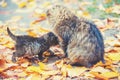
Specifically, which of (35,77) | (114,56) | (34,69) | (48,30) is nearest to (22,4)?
(48,30)

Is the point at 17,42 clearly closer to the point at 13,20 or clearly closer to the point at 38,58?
the point at 38,58

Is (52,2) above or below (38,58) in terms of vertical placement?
above

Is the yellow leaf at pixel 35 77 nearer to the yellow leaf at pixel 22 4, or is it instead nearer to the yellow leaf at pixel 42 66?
the yellow leaf at pixel 42 66

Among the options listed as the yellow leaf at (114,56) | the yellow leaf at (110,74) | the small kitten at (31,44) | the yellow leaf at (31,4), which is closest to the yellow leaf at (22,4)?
the yellow leaf at (31,4)

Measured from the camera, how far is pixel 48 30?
25.4ft

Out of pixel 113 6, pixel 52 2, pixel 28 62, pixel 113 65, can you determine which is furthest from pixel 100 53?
pixel 52 2

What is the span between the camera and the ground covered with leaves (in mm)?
5547

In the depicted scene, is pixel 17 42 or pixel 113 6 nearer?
pixel 17 42

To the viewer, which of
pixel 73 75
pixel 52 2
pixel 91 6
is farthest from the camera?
pixel 52 2

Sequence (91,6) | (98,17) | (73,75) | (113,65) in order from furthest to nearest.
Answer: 1. (91,6)
2. (98,17)
3. (113,65)
4. (73,75)

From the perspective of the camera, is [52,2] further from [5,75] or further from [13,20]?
[5,75]

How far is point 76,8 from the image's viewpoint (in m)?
9.37

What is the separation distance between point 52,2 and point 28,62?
4084 millimetres

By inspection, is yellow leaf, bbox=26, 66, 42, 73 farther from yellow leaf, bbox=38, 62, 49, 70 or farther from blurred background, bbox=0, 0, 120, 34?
blurred background, bbox=0, 0, 120, 34
